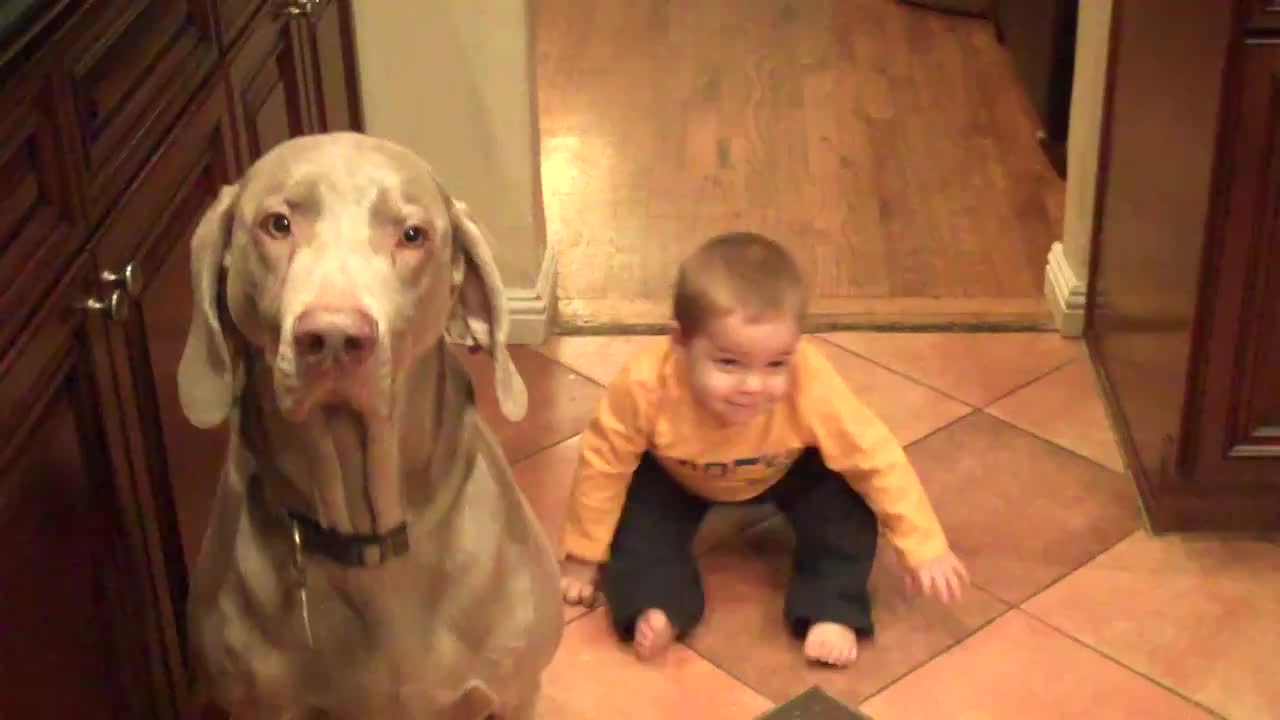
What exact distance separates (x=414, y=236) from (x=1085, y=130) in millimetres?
1533

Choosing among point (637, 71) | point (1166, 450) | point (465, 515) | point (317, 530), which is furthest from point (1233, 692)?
point (637, 71)

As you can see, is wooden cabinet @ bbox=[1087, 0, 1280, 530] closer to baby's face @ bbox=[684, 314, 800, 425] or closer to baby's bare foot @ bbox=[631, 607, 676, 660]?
→ baby's face @ bbox=[684, 314, 800, 425]

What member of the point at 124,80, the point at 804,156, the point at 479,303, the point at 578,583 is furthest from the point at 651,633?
the point at 804,156

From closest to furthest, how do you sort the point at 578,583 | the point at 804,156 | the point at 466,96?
the point at 578,583
the point at 466,96
the point at 804,156

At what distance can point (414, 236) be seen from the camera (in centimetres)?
121

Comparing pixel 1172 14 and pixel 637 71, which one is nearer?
pixel 1172 14

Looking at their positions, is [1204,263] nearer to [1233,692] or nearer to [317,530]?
[1233,692]

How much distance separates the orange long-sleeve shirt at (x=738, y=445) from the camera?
1.83 m

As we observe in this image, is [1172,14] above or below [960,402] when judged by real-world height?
above

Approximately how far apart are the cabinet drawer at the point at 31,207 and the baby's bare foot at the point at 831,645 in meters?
0.97

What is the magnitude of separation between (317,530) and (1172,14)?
126 cm

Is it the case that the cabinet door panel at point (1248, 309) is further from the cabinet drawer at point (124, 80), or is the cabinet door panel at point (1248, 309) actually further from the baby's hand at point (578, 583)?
A: the cabinet drawer at point (124, 80)

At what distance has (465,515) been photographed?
1.35 m

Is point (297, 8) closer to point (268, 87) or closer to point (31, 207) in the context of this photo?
point (268, 87)
